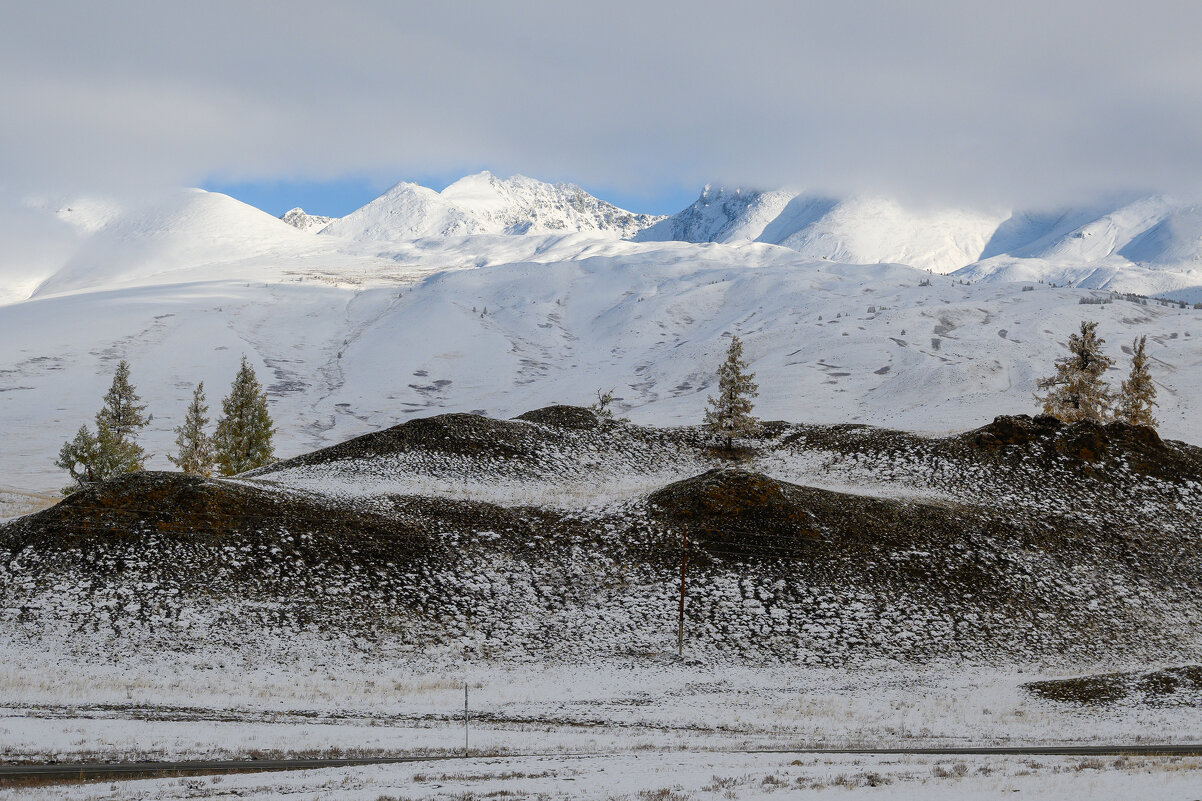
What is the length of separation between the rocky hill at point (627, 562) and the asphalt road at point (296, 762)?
11398 millimetres

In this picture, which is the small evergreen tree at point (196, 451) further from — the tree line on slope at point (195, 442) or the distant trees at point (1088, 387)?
the distant trees at point (1088, 387)

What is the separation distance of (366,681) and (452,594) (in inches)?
280

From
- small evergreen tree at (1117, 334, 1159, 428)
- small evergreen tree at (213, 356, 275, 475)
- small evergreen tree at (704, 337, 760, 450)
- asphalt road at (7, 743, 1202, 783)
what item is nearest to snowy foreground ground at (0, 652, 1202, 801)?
asphalt road at (7, 743, 1202, 783)

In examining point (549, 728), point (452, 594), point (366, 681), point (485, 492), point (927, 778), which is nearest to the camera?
point (927, 778)

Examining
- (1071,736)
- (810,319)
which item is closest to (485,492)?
(1071,736)

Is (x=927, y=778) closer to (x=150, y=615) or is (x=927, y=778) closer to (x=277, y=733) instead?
(x=277, y=733)

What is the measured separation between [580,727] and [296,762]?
793cm

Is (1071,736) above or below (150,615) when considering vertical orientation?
below

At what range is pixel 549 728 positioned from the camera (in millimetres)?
22562

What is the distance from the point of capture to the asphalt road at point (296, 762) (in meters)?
15.8

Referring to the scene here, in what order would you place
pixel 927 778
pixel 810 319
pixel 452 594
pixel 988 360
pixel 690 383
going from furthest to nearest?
pixel 810 319 < pixel 690 383 < pixel 988 360 < pixel 452 594 < pixel 927 778

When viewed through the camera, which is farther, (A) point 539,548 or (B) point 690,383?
(B) point 690,383

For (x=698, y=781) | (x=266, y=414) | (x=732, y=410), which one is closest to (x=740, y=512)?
(x=732, y=410)

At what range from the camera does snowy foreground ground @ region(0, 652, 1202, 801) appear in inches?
584
